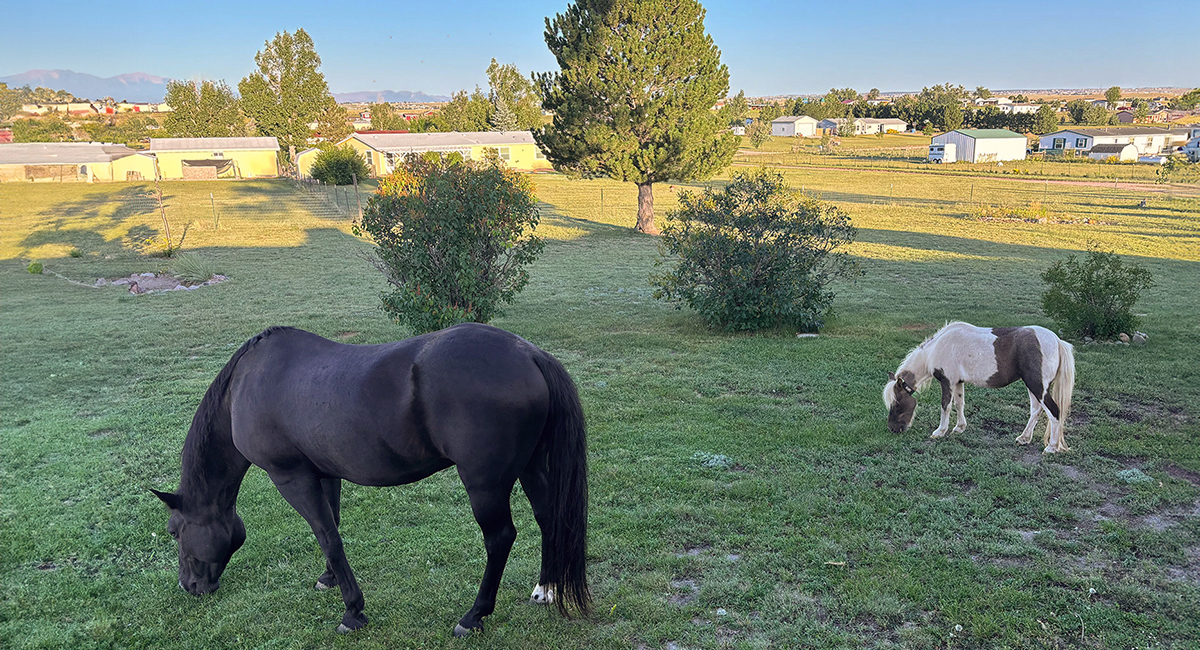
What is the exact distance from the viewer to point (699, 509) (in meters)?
5.50

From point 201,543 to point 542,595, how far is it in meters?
2.20

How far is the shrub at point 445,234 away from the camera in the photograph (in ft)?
33.4

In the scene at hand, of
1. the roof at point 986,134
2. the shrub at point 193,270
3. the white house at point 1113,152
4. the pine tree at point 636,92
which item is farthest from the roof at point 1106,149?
the shrub at point 193,270

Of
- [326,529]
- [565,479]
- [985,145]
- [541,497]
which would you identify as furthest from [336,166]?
[985,145]

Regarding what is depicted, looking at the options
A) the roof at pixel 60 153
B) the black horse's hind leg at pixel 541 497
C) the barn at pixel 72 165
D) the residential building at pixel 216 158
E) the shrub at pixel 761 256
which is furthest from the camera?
the residential building at pixel 216 158

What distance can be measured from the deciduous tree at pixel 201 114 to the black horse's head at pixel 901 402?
72.9m

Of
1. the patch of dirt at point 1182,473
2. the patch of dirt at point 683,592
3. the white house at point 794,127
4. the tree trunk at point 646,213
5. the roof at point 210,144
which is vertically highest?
the white house at point 794,127

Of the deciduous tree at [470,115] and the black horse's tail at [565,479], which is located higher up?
the deciduous tree at [470,115]

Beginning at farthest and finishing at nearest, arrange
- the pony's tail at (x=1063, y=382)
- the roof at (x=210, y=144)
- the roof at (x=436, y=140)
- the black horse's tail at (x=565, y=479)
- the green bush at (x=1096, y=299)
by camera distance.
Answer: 1. the roof at (x=210, y=144)
2. the roof at (x=436, y=140)
3. the green bush at (x=1096, y=299)
4. the pony's tail at (x=1063, y=382)
5. the black horse's tail at (x=565, y=479)

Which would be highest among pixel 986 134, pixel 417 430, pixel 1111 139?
pixel 1111 139

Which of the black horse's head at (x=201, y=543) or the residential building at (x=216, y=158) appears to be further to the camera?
the residential building at (x=216, y=158)

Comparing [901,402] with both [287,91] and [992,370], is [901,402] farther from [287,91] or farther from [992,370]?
[287,91]

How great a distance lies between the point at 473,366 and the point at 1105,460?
5.81 meters

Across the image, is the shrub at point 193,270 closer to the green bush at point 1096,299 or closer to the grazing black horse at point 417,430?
the grazing black horse at point 417,430
